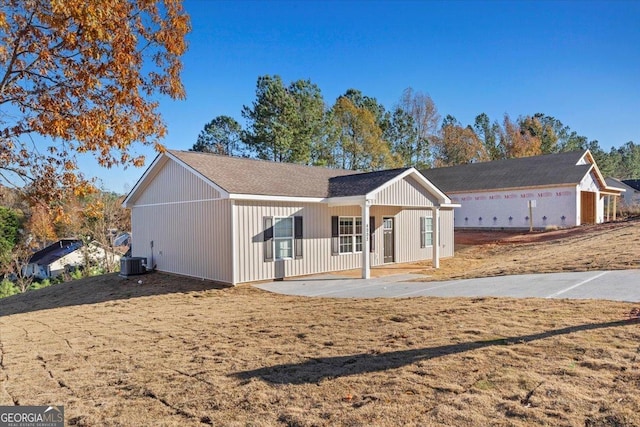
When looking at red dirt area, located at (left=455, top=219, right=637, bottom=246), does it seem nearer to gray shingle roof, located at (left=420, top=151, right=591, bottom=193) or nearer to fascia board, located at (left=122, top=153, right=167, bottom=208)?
gray shingle roof, located at (left=420, top=151, right=591, bottom=193)

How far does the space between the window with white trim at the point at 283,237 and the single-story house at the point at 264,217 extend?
3 centimetres

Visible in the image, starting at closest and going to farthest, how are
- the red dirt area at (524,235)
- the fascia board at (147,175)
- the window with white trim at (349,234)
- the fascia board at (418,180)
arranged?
the fascia board at (418,180) → the fascia board at (147,175) → the window with white trim at (349,234) → the red dirt area at (524,235)

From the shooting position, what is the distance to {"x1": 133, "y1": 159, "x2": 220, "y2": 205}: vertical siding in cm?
1353

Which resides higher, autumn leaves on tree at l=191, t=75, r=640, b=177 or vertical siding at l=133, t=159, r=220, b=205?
autumn leaves on tree at l=191, t=75, r=640, b=177

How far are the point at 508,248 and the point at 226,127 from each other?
91.3ft

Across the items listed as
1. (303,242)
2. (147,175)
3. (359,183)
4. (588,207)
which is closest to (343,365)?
(303,242)

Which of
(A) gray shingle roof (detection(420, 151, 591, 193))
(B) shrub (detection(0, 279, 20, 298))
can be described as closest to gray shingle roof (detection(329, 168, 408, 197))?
(A) gray shingle roof (detection(420, 151, 591, 193))

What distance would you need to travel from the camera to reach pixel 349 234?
51.9 feet

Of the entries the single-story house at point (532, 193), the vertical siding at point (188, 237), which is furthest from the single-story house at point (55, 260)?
the single-story house at point (532, 193)

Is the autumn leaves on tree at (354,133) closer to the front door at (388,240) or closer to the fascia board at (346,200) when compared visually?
the front door at (388,240)

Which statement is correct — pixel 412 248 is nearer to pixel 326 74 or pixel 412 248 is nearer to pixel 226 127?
pixel 326 74

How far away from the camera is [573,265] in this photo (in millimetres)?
12031

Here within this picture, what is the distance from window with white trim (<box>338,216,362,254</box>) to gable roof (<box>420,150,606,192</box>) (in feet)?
55.7

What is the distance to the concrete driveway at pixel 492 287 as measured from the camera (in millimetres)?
8320
